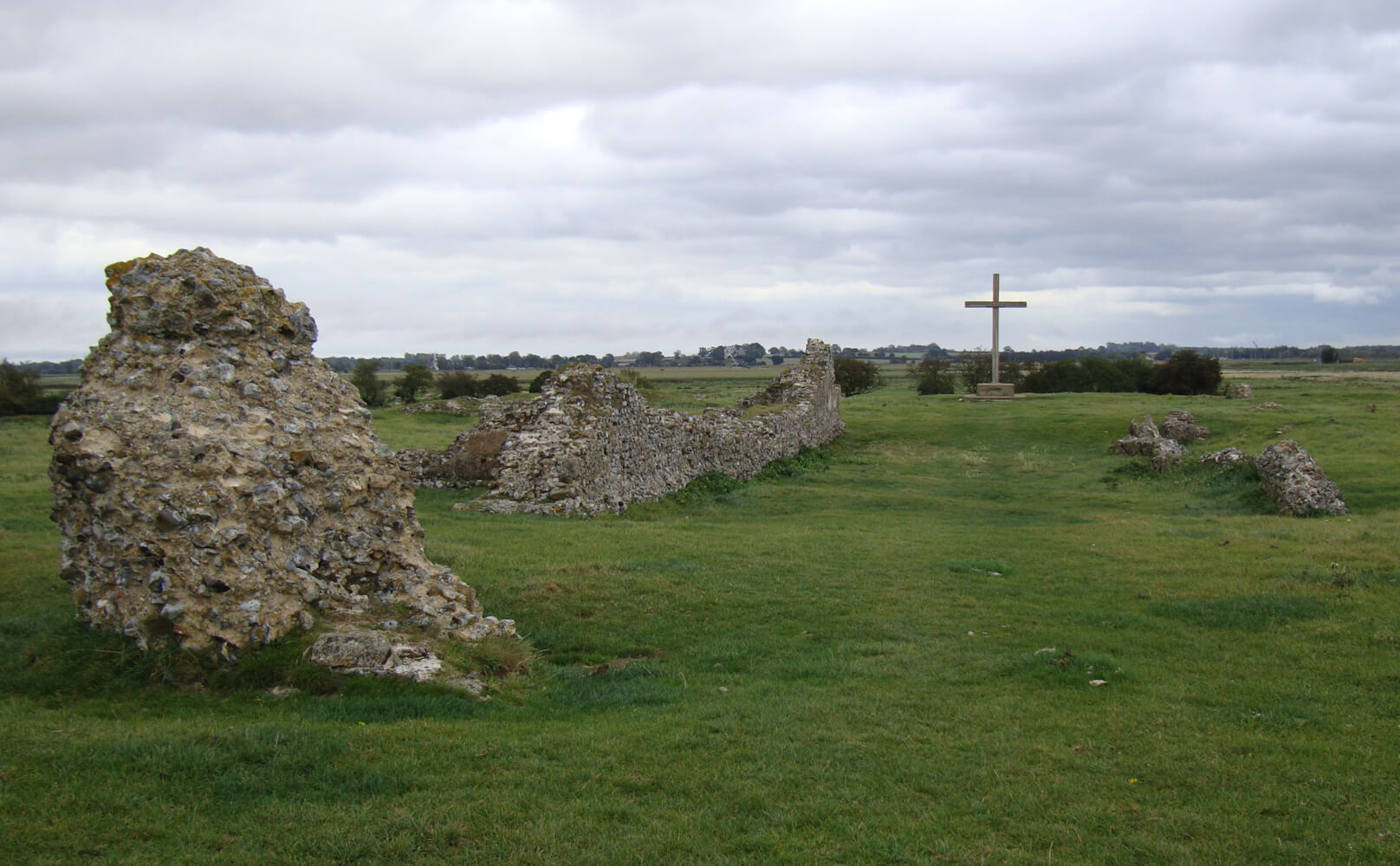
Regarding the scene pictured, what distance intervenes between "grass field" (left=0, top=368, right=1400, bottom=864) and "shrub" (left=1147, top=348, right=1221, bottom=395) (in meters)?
45.7

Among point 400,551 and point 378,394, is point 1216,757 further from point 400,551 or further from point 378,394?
point 378,394

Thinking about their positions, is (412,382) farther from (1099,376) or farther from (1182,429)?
(1099,376)

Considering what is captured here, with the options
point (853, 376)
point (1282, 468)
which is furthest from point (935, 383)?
point (1282, 468)

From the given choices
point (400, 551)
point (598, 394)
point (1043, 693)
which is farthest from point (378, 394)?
point (1043, 693)

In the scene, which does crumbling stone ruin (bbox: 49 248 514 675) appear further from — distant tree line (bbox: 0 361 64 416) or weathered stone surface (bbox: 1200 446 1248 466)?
distant tree line (bbox: 0 361 64 416)

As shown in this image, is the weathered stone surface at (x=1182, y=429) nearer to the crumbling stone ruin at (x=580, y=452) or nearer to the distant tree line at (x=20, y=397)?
the crumbling stone ruin at (x=580, y=452)

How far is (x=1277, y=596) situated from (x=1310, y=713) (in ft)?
14.4

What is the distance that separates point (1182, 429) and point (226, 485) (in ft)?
102

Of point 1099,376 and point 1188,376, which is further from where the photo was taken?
point 1099,376

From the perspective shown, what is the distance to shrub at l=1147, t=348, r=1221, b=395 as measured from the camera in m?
56.2

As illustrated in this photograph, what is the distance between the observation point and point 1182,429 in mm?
31547

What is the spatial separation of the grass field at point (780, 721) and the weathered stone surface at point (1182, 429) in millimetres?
17135

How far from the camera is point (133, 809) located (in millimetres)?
5465

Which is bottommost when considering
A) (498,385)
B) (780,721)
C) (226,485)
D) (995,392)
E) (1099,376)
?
(780,721)
